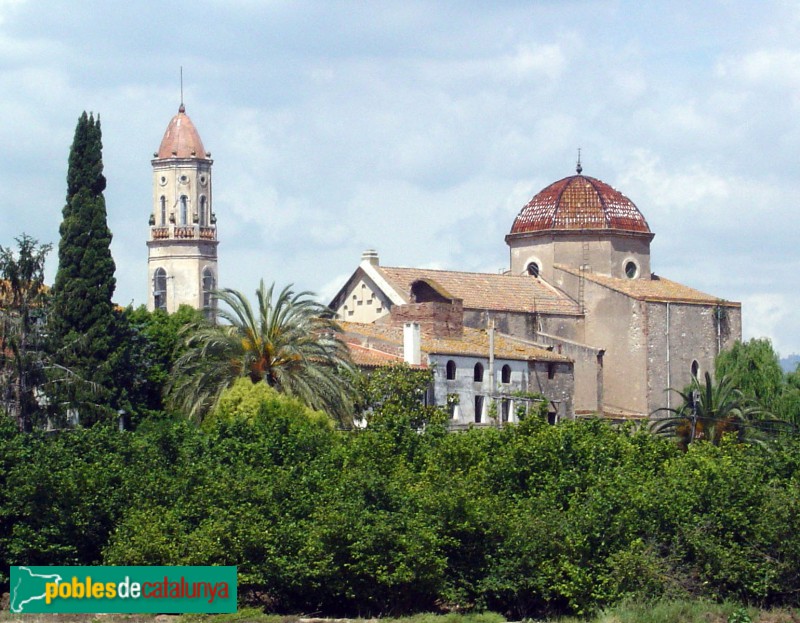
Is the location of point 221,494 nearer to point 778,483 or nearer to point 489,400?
point 778,483

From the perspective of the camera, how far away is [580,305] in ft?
207

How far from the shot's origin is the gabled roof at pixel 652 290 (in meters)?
62.4

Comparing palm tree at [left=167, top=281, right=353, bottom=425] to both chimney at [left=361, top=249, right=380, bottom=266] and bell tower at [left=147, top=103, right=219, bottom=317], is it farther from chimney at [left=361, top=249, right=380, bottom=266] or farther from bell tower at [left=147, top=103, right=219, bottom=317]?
bell tower at [left=147, top=103, right=219, bottom=317]

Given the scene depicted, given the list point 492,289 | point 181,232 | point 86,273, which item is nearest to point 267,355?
point 86,273

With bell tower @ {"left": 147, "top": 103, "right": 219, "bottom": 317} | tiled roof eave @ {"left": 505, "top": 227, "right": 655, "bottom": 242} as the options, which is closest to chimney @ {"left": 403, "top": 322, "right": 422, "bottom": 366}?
tiled roof eave @ {"left": 505, "top": 227, "right": 655, "bottom": 242}

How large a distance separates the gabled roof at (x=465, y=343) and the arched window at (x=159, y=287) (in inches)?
1396

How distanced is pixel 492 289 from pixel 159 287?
34738mm

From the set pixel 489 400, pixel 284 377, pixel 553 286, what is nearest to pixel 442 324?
pixel 489 400

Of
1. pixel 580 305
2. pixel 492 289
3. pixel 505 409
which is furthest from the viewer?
pixel 580 305

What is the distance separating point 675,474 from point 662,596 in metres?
4.23

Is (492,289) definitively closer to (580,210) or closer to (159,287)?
(580,210)

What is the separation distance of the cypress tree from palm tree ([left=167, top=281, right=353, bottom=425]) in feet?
13.1

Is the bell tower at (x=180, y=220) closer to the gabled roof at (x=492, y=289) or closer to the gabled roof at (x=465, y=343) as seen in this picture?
the gabled roof at (x=492, y=289)
